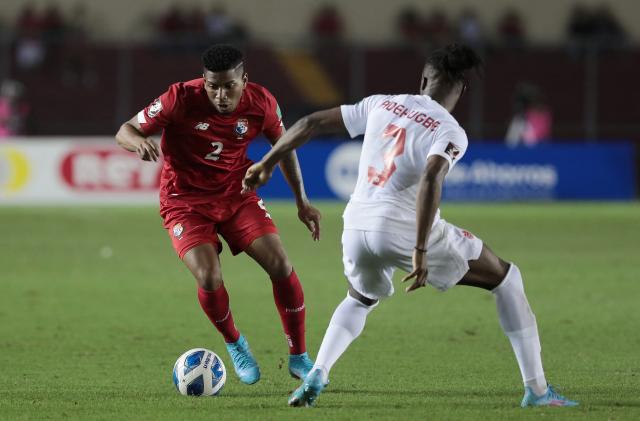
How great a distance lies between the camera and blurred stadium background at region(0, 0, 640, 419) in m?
7.48

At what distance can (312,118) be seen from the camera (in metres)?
6.14

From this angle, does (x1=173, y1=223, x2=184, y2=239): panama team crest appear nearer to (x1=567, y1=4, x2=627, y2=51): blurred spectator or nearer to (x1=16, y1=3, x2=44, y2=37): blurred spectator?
(x1=567, y1=4, x2=627, y2=51): blurred spectator

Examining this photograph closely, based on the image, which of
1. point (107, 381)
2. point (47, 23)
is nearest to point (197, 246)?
point (107, 381)

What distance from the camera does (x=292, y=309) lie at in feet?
24.6

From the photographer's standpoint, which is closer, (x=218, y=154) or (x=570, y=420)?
(x=570, y=420)

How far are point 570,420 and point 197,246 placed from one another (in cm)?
246

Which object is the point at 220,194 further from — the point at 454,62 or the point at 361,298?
the point at 454,62

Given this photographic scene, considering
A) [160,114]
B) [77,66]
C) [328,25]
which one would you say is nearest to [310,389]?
[160,114]

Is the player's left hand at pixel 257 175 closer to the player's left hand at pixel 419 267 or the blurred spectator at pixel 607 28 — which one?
the player's left hand at pixel 419 267

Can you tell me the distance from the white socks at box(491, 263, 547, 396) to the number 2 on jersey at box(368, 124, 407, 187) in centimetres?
83

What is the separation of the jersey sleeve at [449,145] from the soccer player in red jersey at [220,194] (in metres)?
1.49

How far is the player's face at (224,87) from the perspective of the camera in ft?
23.2

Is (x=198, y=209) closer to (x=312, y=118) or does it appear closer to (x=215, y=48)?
(x=215, y=48)

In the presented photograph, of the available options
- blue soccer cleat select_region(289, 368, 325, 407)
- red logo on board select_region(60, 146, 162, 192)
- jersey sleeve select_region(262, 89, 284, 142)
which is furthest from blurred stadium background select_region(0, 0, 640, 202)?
blue soccer cleat select_region(289, 368, 325, 407)
